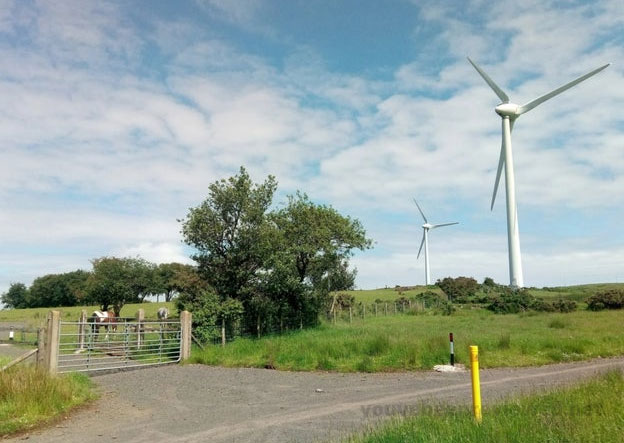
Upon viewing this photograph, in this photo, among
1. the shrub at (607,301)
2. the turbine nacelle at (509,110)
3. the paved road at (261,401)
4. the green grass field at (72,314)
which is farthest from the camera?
the green grass field at (72,314)

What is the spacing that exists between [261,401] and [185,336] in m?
11.2

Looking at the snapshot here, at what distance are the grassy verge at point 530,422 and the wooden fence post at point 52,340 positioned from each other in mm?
12507

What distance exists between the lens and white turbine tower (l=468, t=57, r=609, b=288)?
4519cm

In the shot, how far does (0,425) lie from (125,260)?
41337 millimetres

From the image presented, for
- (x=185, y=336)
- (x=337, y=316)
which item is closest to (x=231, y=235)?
(x=185, y=336)

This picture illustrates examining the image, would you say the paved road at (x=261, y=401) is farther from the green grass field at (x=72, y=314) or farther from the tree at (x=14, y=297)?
the tree at (x=14, y=297)

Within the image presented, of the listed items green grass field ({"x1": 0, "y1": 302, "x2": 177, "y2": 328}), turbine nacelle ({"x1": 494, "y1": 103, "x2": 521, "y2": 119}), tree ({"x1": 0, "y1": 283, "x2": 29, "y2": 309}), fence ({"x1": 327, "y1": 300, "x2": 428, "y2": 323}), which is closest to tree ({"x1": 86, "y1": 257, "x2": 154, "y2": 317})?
green grass field ({"x1": 0, "y1": 302, "x2": 177, "y2": 328})

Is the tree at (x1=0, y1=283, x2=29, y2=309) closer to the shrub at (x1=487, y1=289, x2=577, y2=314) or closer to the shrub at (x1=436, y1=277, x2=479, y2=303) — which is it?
the shrub at (x1=436, y1=277, x2=479, y2=303)

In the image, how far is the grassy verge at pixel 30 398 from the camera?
414 inches

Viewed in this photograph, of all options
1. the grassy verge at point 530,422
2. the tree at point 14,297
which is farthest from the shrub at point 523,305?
the tree at point 14,297

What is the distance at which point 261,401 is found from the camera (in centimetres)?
1305

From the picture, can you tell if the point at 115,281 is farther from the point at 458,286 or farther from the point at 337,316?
the point at 458,286

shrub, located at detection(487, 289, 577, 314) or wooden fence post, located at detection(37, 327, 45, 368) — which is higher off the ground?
shrub, located at detection(487, 289, 577, 314)

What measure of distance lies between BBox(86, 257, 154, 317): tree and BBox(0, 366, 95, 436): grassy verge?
35.8 metres
